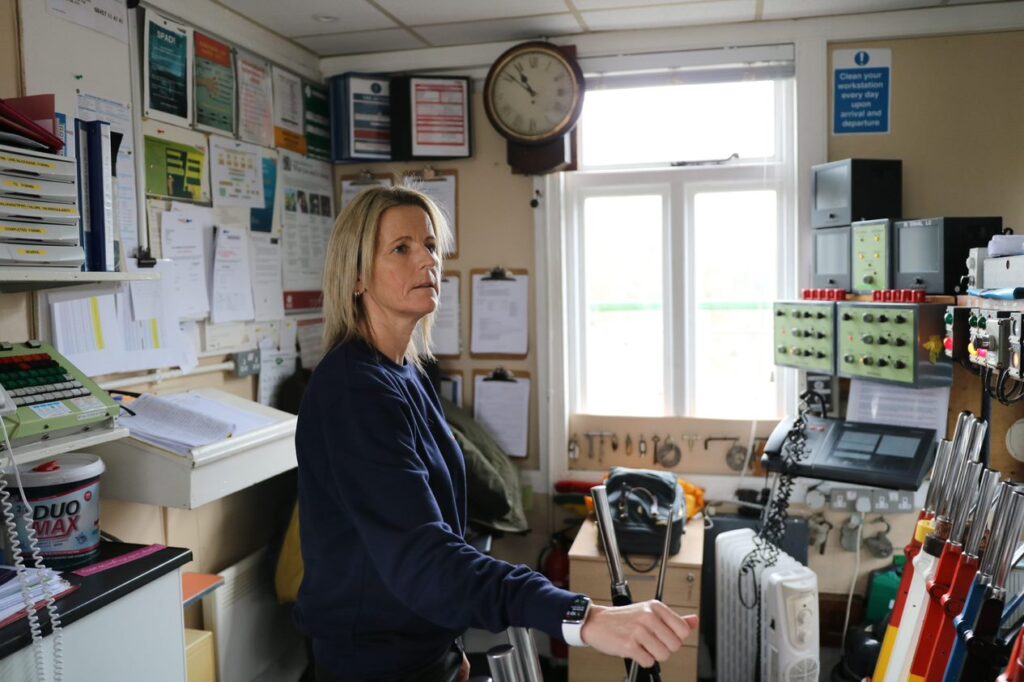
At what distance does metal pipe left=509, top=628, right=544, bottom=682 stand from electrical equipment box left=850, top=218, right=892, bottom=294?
87.1 inches

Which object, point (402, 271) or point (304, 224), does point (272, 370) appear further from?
point (402, 271)

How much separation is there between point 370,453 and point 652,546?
6.24 ft

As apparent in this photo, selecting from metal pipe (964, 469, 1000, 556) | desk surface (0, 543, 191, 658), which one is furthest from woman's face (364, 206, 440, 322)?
metal pipe (964, 469, 1000, 556)

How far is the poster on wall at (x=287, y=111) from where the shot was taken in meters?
3.17

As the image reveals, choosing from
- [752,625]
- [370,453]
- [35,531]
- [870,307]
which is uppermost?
[870,307]

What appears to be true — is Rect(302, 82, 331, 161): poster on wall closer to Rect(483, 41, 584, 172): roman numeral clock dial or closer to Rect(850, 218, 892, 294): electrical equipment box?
Rect(483, 41, 584, 172): roman numeral clock dial

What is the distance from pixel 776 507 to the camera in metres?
3.06

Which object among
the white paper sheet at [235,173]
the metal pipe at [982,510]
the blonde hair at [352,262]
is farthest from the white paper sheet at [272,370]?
the metal pipe at [982,510]

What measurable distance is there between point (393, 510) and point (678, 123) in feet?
8.73

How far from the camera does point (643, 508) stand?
2943 mm

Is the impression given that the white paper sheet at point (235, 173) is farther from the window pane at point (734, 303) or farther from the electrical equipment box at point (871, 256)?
the electrical equipment box at point (871, 256)

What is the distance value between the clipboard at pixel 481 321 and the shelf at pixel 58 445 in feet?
6.10

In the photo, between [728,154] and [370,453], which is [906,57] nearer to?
[728,154]

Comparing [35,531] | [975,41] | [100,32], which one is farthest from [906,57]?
[35,531]
